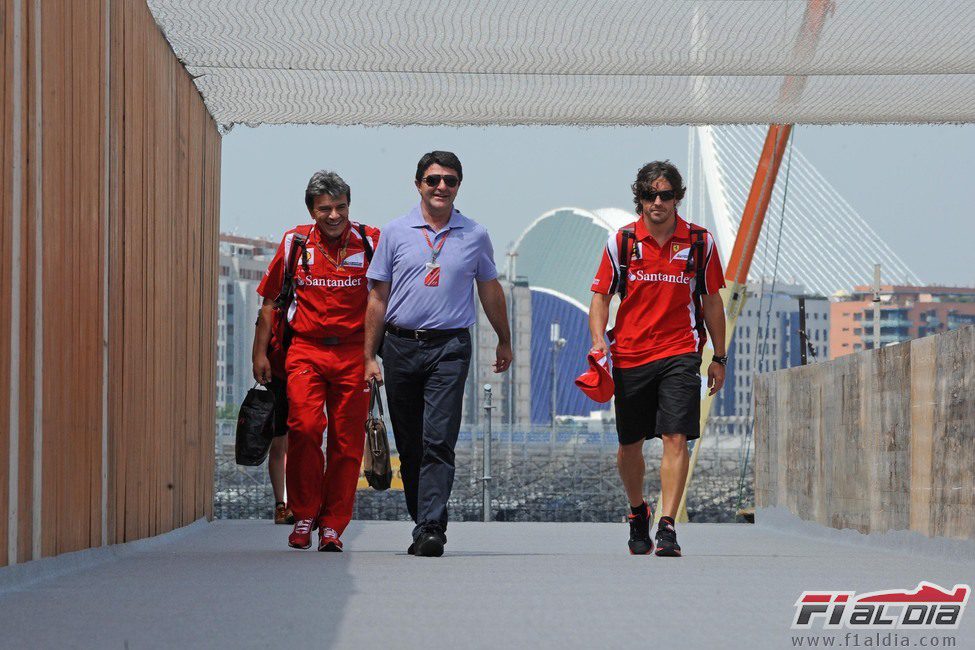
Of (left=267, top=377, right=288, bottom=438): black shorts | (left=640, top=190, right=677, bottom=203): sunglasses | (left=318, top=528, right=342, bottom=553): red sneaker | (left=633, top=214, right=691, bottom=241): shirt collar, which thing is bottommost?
(left=318, top=528, right=342, bottom=553): red sneaker

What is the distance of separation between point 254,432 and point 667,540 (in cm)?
195

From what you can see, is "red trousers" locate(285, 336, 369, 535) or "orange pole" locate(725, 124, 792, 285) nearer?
"red trousers" locate(285, 336, 369, 535)

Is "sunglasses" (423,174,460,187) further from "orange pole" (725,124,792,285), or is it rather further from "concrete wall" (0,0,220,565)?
"orange pole" (725,124,792,285)

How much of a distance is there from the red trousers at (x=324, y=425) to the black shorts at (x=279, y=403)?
62 cm

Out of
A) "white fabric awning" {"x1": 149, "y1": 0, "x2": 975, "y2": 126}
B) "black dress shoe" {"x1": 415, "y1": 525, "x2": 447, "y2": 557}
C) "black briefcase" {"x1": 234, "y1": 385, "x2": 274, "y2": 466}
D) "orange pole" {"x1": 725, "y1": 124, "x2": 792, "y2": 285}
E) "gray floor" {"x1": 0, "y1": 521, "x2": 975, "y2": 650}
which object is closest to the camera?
"gray floor" {"x1": 0, "y1": 521, "x2": 975, "y2": 650}

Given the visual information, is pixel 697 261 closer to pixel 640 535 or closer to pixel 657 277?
pixel 657 277

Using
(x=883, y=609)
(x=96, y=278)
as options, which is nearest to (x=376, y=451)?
(x=96, y=278)

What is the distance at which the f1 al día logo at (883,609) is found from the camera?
418 centimetres

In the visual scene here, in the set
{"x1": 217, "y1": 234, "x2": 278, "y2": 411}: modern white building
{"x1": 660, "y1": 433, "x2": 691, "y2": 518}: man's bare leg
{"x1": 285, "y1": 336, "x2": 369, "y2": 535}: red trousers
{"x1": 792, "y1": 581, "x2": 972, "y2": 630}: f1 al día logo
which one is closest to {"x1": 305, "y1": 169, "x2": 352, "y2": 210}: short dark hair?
{"x1": 285, "y1": 336, "x2": 369, "y2": 535}: red trousers

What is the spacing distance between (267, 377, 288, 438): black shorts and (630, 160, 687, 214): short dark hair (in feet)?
6.16

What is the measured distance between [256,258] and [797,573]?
137920 mm

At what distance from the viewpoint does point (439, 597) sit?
4934 millimetres

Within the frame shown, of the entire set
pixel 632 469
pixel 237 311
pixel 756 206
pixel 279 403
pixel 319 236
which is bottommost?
pixel 632 469

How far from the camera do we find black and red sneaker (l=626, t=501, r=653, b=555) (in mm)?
7477
